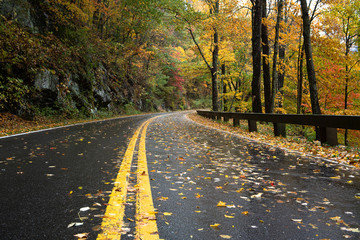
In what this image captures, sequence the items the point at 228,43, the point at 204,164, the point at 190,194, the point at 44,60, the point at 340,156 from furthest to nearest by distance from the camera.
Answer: the point at 228,43, the point at 44,60, the point at 340,156, the point at 204,164, the point at 190,194

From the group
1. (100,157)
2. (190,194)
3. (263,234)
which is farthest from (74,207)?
(100,157)

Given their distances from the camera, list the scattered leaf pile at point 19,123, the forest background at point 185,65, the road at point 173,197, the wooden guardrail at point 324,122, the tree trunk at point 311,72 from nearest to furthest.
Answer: the road at point 173,197
the wooden guardrail at point 324,122
the scattered leaf pile at point 19,123
the tree trunk at point 311,72
the forest background at point 185,65

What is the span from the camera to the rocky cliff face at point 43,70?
49.2 feet

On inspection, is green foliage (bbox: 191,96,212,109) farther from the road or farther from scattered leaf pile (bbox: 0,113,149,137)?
the road

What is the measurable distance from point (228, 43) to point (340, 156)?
2175cm

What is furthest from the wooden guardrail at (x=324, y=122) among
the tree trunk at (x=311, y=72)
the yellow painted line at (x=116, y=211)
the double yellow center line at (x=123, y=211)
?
the yellow painted line at (x=116, y=211)

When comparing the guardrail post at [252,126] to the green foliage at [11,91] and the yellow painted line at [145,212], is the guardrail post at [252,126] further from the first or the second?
the green foliage at [11,91]

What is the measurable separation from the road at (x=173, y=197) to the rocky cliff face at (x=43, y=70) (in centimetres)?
1018

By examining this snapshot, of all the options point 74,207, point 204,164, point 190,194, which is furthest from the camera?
point 204,164

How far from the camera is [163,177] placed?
186 inches

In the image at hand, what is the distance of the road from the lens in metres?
2.72

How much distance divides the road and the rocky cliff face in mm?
10178

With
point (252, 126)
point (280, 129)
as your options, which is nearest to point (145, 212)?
point (280, 129)

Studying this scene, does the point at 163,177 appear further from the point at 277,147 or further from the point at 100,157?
the point at 277,147
